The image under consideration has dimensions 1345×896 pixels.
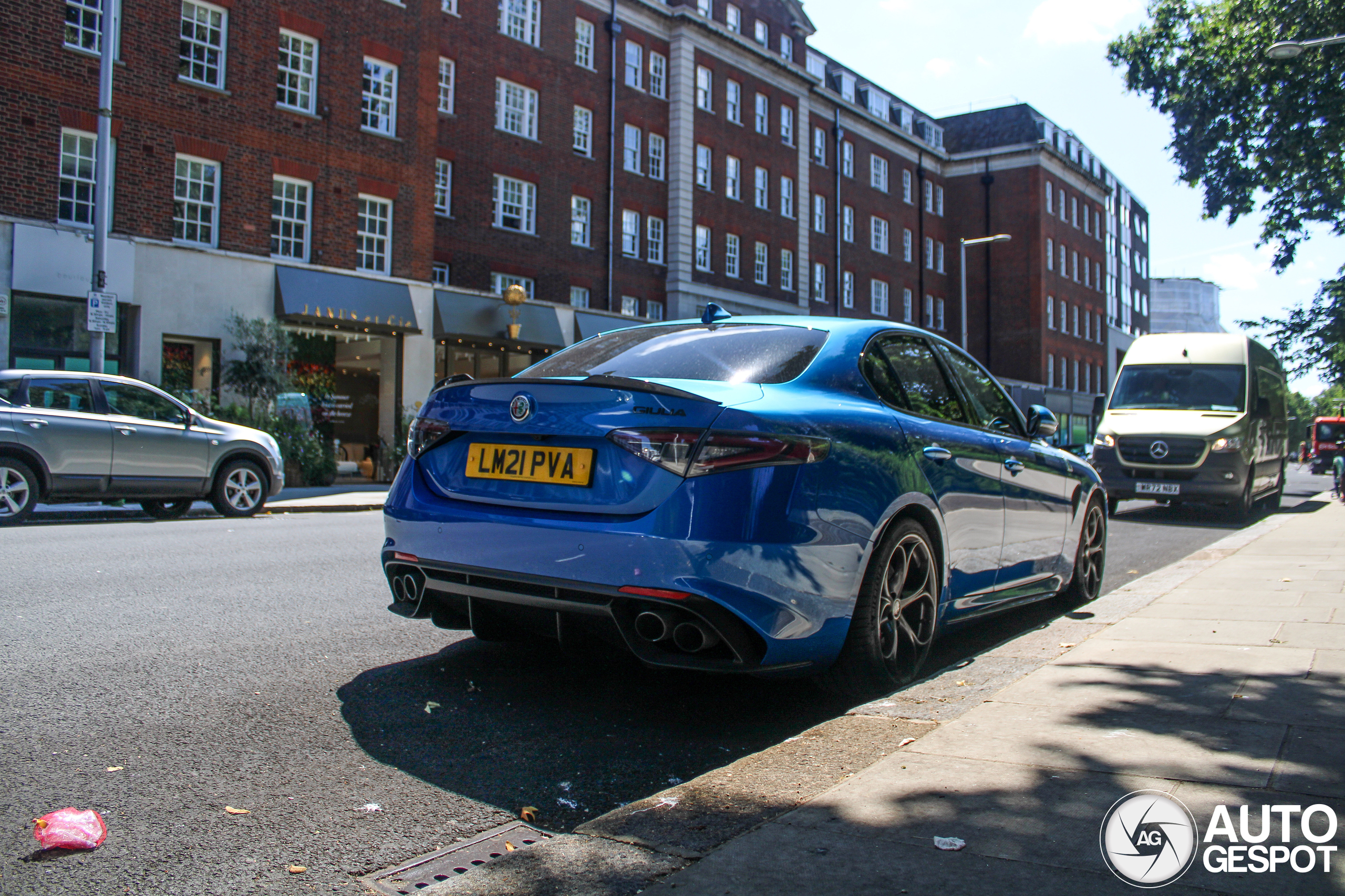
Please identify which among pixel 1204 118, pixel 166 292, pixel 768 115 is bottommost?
pixel 166 292

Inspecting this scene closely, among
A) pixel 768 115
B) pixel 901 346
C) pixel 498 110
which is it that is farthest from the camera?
pixel 768 115

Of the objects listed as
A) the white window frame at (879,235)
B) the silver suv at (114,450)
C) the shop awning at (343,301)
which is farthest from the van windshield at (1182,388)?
the white window frame at (879,235)

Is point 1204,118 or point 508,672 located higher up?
point 1204,118

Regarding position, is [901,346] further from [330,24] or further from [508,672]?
[330,24]

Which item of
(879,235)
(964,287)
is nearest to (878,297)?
(879,235)

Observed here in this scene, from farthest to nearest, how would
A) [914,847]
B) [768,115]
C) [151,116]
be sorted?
[768,115] < [151,116] < [914,847]

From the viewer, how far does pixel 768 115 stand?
37.2 m

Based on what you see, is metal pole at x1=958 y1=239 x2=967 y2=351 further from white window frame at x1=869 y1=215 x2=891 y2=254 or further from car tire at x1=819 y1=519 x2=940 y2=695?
car tire at x1=819 y1=519 x2=940 y2=695

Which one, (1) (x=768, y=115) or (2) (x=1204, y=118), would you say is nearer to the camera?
(2) (x=1204, y=118)

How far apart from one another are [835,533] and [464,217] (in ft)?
78.3

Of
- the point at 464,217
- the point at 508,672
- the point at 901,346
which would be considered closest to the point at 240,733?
the point at 508,672

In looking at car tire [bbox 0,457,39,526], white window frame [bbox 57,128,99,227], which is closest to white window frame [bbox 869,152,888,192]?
white window frame [bbox 57,128,99,227]

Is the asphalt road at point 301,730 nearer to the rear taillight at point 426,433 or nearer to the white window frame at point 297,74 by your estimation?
the rear taillight at point 426,433

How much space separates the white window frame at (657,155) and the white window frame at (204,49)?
14.0 metres
